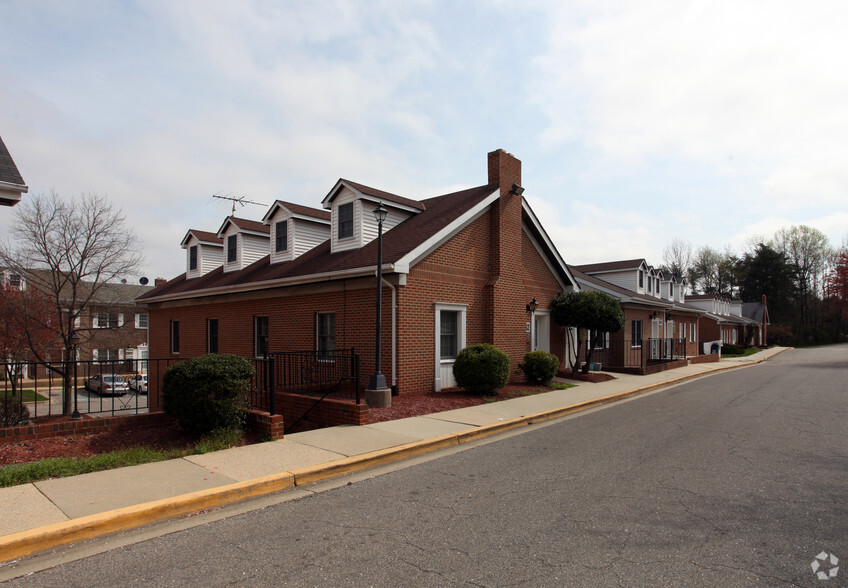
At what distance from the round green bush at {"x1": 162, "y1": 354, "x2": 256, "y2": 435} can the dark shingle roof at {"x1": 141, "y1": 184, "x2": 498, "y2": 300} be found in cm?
530

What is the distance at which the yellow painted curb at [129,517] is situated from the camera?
4.50m

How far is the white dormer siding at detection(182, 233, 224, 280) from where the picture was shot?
969 inches

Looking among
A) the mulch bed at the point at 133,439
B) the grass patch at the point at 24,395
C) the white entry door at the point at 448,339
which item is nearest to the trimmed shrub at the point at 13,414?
the grass patch at the point at 24,395

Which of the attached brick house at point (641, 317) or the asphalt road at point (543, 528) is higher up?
the attached brick house at point (641, 317)

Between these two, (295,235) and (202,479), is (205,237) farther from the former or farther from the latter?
(202,479)

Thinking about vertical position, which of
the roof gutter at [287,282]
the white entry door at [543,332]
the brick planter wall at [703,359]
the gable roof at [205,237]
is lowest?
the brick planter wall at [703,359]

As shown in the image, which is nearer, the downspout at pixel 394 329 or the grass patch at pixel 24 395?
the grass patch at pixel 24 395

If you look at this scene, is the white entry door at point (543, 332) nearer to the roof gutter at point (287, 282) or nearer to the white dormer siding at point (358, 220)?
the white dormer siding at point (358, 220)

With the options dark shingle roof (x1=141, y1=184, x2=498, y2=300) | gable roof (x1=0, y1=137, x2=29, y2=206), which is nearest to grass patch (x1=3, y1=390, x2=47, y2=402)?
gable roof (x1=0, y1=137, x2=29, y2=206)

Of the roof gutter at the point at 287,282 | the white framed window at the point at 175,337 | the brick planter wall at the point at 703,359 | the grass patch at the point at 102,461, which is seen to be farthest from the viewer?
the brick planter wall at the point at 703,359

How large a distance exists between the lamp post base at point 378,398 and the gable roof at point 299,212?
972 cm

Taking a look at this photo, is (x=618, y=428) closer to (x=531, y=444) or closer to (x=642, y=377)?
(x=531, y=444)

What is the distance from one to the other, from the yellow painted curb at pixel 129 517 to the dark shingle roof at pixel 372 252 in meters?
7.40

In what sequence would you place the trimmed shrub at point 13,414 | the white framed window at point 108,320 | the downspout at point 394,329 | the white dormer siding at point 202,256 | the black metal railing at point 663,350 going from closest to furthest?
the trimmed shrub at point 13,414, the downspout at point 394,329, the white dormer siding at point 202,256, the black metal railing at point 663,350, the white framed window at point 108,320
